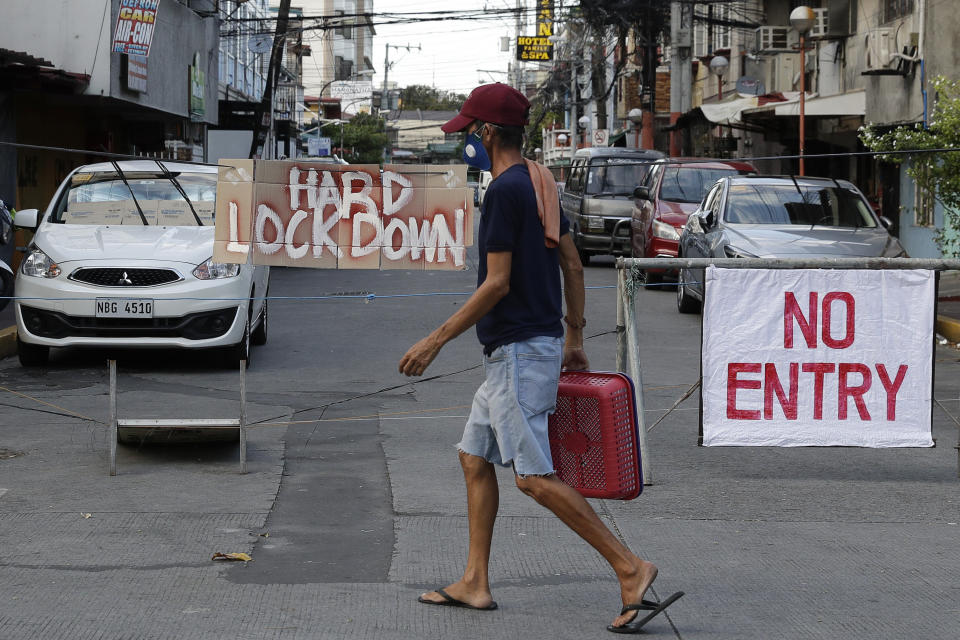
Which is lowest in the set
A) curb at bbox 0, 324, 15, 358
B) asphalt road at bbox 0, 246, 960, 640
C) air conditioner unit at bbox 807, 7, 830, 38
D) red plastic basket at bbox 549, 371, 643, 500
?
asphalt road at bbox 0, 246, 960, 640

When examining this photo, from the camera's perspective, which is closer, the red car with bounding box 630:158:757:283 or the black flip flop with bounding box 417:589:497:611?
the black flip flop with bounding box 417:589:497:611

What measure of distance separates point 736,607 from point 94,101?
1790 centimetres

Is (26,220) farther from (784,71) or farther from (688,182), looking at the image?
(784,71)

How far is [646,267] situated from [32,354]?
6.24 m

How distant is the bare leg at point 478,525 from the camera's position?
15.3 feet

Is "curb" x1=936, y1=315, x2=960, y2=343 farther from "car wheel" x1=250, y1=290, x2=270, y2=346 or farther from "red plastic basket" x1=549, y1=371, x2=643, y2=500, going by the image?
"red plastic basket" x1=549, y1=371, x2=643, y2=500

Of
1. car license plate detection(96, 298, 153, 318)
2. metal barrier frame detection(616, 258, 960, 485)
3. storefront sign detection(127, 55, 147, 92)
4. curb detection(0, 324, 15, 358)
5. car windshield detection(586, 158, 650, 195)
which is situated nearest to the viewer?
metal barrier frame detection(616, 258, 960, 485)

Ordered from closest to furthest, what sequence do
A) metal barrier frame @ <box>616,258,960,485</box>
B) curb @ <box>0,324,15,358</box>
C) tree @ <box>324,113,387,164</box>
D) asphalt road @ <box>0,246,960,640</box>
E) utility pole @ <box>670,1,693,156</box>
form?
asphalt road @ <box>0,246,960,640</box>
metal barrier frame @ <box>616,258,960,485</box>
curb @ <box>0,324,15,358</box>
utility pole @ <box>670,1,693,156</box>
tree @ <box>324,113,387,164</box>

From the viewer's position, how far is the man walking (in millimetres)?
4434

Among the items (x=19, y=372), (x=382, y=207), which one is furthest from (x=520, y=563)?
(x=19, y=372)

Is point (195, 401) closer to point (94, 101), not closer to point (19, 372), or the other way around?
point (19, 372)

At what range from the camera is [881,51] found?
22953mm

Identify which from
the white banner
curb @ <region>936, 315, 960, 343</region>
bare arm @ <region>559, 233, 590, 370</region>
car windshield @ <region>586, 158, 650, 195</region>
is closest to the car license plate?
the white banner

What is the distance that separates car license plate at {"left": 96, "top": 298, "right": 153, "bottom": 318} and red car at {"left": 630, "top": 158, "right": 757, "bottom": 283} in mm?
9685
